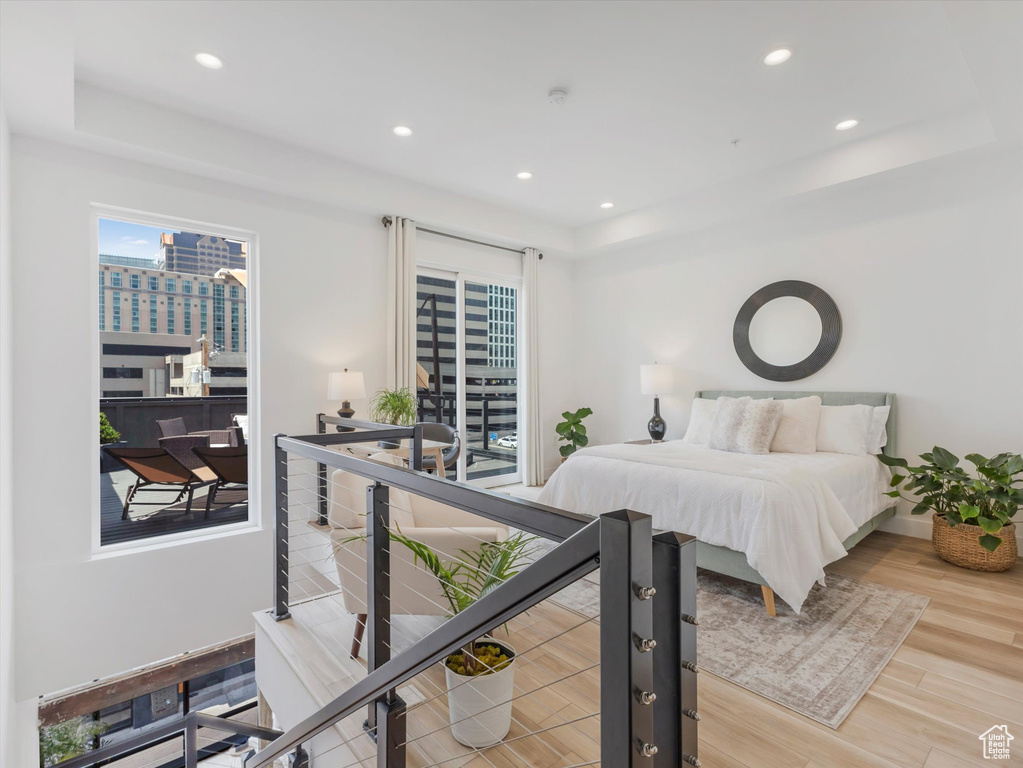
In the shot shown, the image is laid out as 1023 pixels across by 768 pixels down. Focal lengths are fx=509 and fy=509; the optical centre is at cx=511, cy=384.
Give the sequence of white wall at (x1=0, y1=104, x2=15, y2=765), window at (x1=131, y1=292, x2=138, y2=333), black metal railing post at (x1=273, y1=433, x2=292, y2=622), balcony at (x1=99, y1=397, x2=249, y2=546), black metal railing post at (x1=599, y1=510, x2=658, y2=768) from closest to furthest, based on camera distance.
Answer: black metal railing post at (x1=599, y1=510, x2=658, y2=768) < black metal railing post at (x1=273, y1=433, x2=292, y2=622) < white wall at (x1=0, y1=104, x2=15, y2=765) < balcony at (x1=99, y1=397, x2=249, y2=546) < window at (x1=131, y1=292, x2=138, y2=333)

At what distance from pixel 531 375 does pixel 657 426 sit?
4.68 ft

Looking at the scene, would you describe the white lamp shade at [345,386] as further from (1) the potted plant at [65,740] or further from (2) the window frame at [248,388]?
(1) the potted plant at [65,740]

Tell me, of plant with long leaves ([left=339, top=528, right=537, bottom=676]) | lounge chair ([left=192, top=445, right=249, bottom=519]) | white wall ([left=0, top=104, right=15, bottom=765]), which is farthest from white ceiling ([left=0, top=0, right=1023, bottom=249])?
plant with long leaves ([left=339, top=528, right=537, bottom=676])

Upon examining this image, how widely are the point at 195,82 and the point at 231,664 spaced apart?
384cm

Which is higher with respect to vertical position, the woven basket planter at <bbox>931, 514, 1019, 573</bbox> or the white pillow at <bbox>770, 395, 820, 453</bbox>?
the white pillow at <bbox>770, 395, 820, 453</bbox>

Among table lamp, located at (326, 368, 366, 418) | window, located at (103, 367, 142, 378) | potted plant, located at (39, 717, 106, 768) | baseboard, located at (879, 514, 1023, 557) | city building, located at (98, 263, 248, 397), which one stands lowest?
Result: potted plant, located at (39, 717, 106, 768)

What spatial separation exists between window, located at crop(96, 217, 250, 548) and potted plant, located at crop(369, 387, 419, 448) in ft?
3.25

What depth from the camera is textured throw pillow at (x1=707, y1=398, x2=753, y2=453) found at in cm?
382

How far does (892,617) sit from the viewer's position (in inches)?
97.7

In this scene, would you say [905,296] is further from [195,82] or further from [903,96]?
[195,82]

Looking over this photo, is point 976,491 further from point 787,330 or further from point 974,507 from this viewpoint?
point 787,330

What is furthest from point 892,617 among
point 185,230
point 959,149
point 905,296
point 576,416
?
point 185,230

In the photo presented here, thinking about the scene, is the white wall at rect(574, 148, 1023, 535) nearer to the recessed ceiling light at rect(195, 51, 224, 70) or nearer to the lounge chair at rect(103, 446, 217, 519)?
the recessed ceiling light at rect(195, 51, 224, 70)

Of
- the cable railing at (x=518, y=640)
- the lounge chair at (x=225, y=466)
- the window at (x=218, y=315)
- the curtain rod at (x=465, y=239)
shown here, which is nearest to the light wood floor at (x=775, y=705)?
→ the cable railing at (x=518, y=640)
